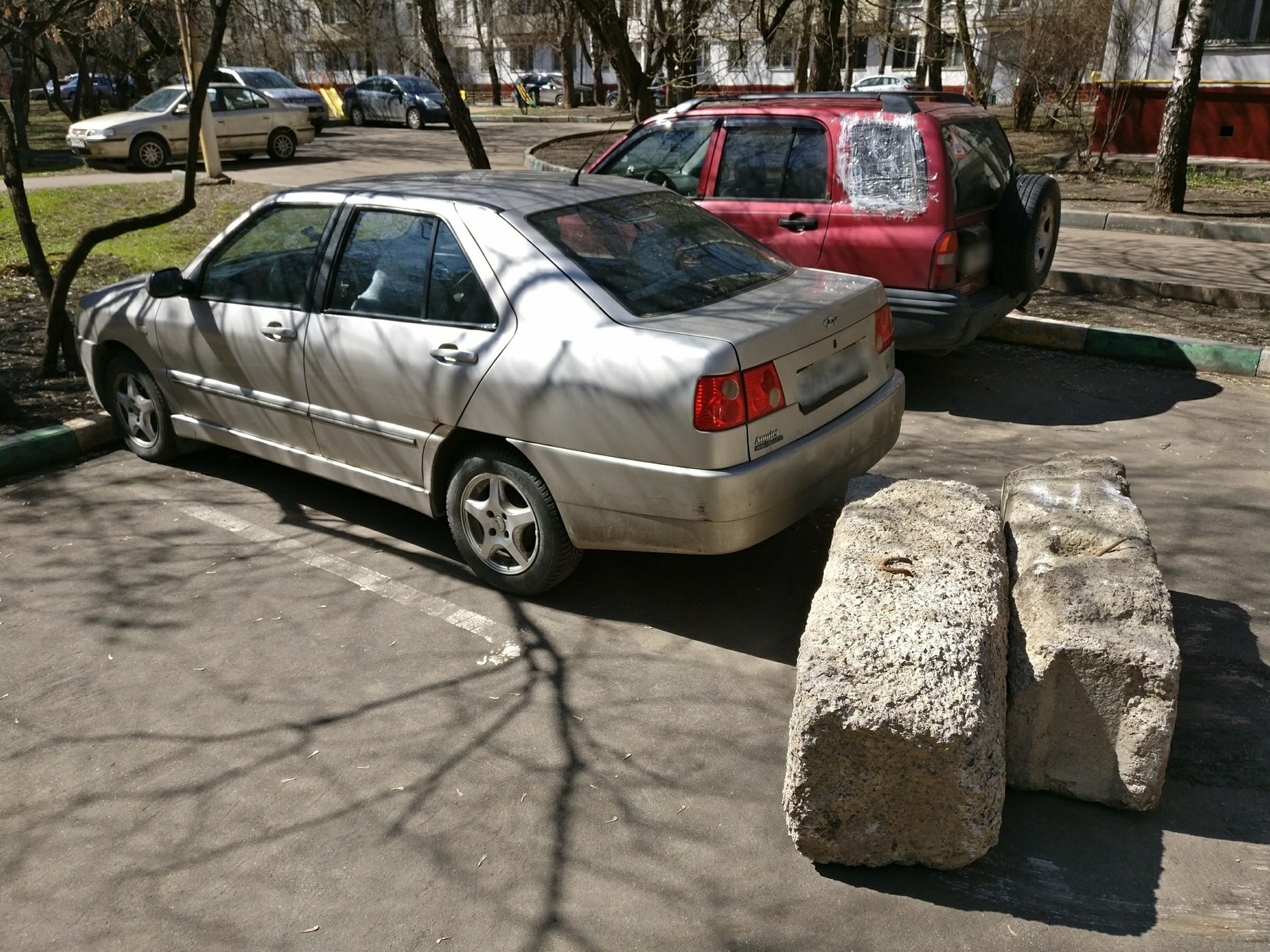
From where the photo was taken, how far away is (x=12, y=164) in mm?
7094

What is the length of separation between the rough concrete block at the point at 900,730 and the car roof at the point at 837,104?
431 centimetres

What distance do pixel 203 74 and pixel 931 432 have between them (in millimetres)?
5474

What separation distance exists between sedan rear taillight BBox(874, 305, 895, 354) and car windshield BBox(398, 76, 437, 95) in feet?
104

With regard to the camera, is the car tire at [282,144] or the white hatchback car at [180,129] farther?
the car tire at [282,144]

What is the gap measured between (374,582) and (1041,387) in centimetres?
473

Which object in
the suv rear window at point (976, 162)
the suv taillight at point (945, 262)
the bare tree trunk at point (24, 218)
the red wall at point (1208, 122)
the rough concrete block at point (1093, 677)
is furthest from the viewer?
the red wall at point (1208, 122)

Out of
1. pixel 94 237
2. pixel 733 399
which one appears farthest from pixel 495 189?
pixel 94 237

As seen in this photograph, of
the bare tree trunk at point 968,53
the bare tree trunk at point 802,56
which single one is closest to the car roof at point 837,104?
the bare tree trunk at point 802,56

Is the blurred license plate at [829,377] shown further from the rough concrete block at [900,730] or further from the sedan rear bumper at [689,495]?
the rough concrete block at [900,730]

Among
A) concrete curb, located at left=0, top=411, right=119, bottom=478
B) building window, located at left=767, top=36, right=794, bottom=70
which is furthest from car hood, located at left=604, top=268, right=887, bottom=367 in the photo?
building window, located at left=767, top=36, right=794, bottom=70

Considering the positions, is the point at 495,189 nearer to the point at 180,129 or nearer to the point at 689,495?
the point at 689,495

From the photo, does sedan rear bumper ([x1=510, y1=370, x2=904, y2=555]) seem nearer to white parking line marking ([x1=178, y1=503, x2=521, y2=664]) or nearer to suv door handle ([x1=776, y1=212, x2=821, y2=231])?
white parking line marking ([x1=178, y1=503, x2=521, y2=664])

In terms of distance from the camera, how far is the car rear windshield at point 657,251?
14.6 ft

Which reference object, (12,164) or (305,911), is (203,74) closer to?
(12,164)
